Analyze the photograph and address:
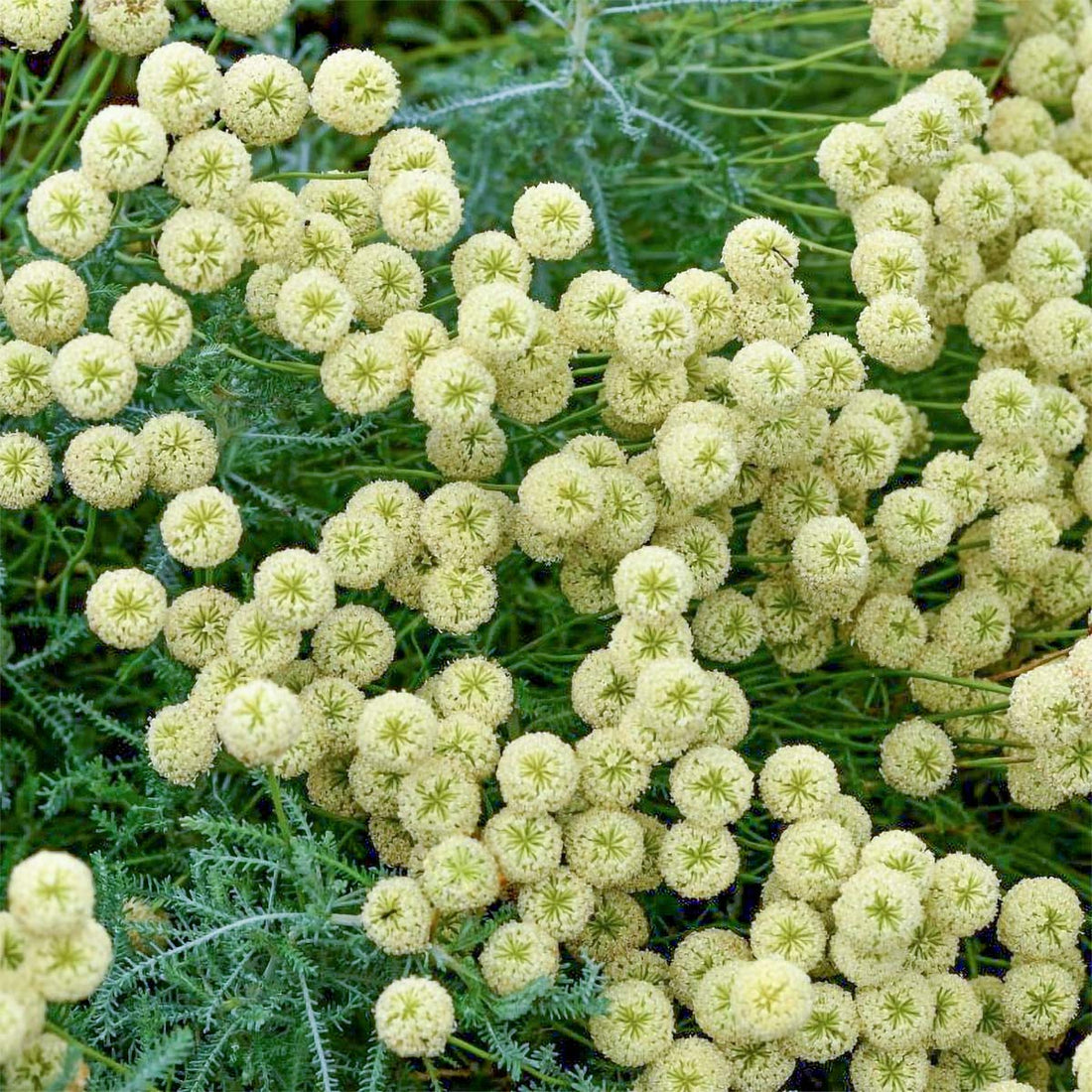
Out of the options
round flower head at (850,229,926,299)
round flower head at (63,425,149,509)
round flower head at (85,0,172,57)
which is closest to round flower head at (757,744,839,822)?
round flower head at (850,229,926,299)

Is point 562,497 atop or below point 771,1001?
atop

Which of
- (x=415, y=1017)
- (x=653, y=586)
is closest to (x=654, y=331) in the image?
(x=653, y=586)

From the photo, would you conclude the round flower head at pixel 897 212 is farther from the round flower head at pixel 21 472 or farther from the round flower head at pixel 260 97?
the round flower head at pixel 21 472

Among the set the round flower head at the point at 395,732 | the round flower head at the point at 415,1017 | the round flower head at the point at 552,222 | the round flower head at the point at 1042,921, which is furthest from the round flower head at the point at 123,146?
the round flower head at the point at 1042,921

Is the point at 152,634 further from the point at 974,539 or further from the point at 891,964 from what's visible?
the point at 974,539

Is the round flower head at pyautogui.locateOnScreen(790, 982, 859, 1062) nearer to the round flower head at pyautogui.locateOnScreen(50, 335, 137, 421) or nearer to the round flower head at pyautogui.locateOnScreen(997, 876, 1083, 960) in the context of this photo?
the round flower head at pyautogui.locateOnScreen(997, 876, 1083, 960)

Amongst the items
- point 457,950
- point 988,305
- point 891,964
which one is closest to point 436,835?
point 457,950

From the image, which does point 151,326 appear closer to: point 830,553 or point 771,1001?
point 830,553
